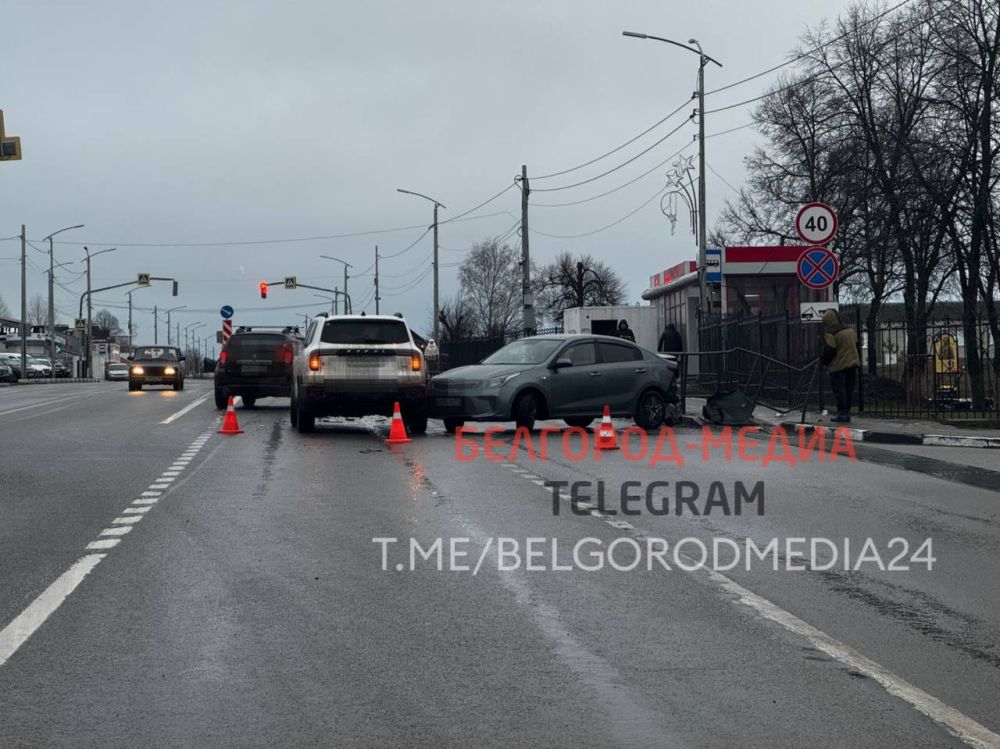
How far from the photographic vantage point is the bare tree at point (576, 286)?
10138 cm

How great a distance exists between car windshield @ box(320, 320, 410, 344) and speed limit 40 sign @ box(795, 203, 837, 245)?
6275 mm

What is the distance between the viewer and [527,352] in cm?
2111

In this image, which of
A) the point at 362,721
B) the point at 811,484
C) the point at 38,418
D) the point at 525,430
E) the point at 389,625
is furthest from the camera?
the point at 38,418

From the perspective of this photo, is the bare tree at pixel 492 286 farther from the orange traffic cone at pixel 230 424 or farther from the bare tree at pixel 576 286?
the orange traffic cone at pixel 230 424

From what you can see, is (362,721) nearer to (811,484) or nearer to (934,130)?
(811,484)

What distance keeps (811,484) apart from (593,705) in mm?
8330

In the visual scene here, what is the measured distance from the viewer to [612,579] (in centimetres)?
768

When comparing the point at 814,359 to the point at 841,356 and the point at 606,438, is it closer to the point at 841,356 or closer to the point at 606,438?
the point at 841,356

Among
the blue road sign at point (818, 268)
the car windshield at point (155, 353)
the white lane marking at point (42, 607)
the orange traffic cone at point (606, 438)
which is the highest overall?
the blue road sign at point (818, 268)

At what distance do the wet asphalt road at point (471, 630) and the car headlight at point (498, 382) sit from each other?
7.50m

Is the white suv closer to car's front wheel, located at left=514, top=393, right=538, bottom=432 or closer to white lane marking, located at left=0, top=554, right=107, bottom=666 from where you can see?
car's front wheel, located at left=514, top=393, right=538, bottom=432

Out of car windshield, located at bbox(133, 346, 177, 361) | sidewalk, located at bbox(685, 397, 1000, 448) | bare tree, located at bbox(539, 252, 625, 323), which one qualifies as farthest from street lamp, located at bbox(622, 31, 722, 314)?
bare tree, located at bbox(539, 252, 625, 323)

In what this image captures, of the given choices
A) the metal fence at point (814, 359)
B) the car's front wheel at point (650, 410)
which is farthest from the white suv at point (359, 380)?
the metal fence at point (814, 359)

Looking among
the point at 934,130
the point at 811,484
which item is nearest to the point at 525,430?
the point at 811,484
